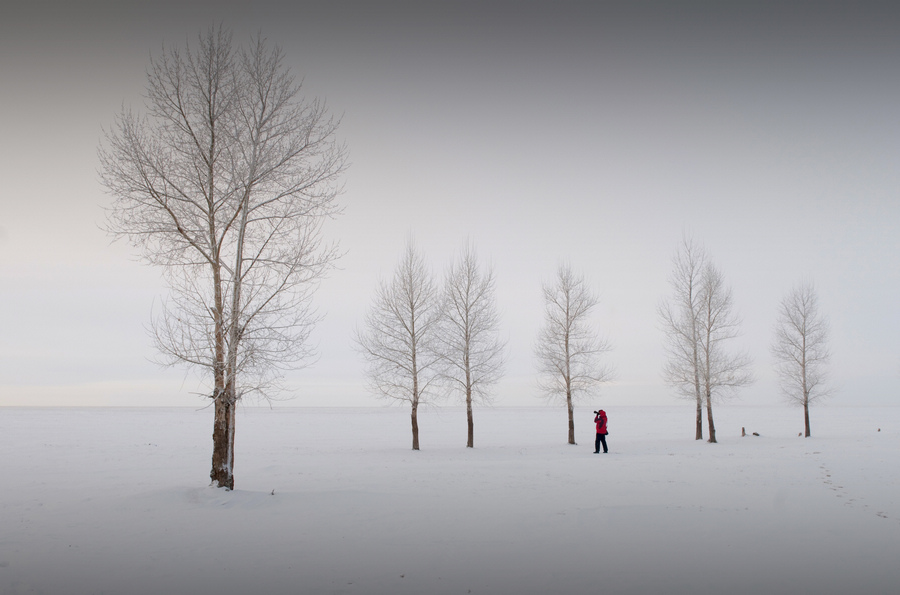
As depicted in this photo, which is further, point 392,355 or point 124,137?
point 392,355

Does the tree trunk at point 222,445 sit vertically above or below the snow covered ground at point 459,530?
above

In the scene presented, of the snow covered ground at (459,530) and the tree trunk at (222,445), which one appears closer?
the snow covered ground at (459,530)

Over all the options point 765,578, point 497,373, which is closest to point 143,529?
point 765,578

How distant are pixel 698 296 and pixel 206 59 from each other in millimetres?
30405

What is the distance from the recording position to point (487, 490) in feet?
42.2

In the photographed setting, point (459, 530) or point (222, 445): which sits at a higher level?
point (222, 445)

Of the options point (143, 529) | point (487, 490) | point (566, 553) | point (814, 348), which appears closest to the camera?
point (566, 553)

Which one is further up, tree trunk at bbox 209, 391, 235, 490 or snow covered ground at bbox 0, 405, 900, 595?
tree trunk at bbox 209, 391, 235, 490

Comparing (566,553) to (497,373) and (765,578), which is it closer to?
(765,578)

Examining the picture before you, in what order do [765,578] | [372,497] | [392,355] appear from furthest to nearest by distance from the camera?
[392,355], [372,497], [765,578]

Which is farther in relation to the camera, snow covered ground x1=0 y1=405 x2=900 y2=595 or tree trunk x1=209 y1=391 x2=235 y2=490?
tree trunk x1=209 y1=391 x2=235 y2=490

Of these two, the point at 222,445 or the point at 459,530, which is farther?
the point at 222,445

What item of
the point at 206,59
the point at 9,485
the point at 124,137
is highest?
the point at 206,59

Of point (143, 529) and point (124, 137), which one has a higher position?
point (124, 137)
